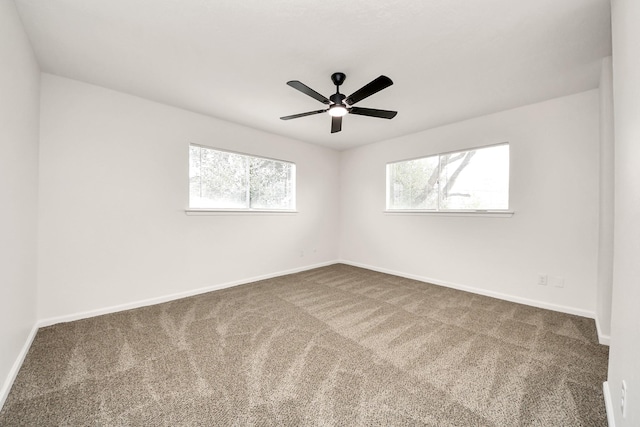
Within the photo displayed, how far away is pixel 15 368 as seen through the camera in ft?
5.62

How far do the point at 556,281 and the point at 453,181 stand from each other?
1708 millimetres

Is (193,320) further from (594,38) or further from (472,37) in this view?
(594,38)

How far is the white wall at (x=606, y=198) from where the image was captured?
7.17ft

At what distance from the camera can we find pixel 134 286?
9.73ft

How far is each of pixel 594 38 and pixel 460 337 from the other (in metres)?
2.59

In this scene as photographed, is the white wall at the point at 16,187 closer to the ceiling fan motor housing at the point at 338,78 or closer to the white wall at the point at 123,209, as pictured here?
the white wall at the point at 123,209

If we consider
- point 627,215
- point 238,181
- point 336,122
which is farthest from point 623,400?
point 238,181

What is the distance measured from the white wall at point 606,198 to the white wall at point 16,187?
4356 millimetres

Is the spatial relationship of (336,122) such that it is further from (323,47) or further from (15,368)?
(15,368)

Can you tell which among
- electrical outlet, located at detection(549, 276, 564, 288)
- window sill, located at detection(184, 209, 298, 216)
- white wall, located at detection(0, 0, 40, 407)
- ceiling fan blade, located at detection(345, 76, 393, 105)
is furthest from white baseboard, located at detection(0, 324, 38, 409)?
electrical outlet, located at detection(549, 276, 564, 288)

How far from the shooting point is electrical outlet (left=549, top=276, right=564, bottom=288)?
2918mm

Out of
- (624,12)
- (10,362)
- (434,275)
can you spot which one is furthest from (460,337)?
(10,362)

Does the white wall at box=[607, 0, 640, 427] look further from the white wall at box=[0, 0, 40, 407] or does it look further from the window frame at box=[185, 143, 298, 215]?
the window frame at box=[185, 143, 298, 215]

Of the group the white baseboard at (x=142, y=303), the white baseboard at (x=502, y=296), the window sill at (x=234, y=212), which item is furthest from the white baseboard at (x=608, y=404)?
the window sill at (x=234, y=212)
